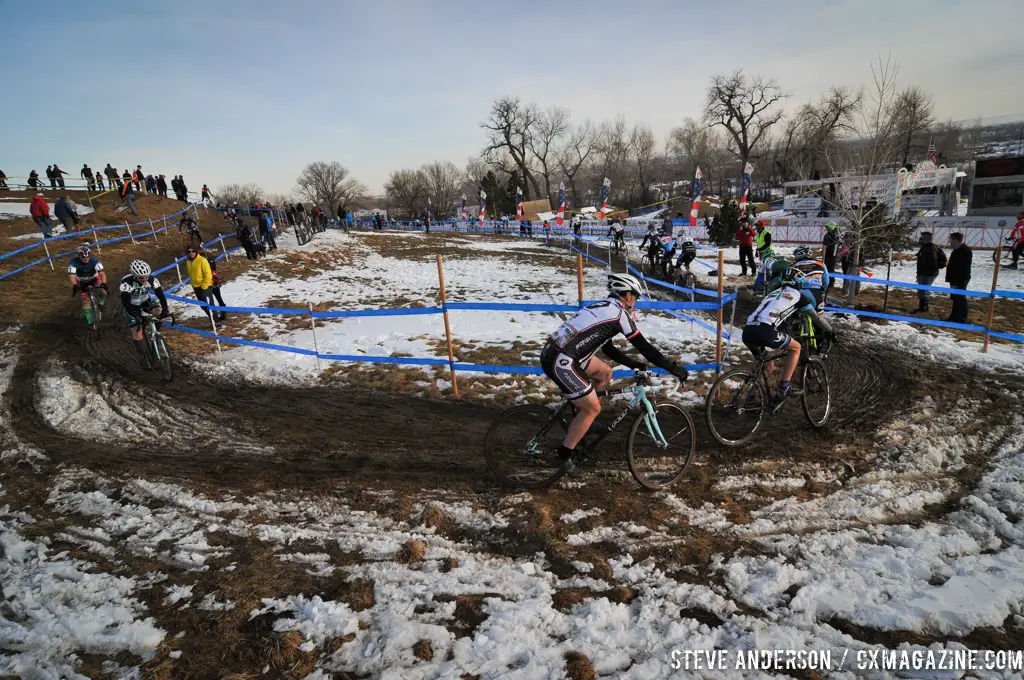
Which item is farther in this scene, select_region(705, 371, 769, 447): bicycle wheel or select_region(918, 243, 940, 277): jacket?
select_region(918, 243, 940, 277): jacket

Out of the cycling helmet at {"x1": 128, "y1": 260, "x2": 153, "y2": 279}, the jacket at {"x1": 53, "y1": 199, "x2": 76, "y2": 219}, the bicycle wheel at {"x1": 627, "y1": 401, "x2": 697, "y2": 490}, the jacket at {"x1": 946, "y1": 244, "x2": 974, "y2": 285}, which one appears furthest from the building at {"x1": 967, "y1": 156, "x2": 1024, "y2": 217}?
the jacket at {"x1": 53, "y1": 199, "x2": 76, "y2": 219}

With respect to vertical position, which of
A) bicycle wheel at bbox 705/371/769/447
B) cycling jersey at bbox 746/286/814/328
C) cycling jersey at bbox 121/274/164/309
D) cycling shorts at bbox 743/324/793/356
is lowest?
bicycle wheel at bbox 705/371/769/447

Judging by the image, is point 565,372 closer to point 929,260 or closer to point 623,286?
point 623,286

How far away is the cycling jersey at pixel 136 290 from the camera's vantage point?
366 inches

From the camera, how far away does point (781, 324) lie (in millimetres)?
6312

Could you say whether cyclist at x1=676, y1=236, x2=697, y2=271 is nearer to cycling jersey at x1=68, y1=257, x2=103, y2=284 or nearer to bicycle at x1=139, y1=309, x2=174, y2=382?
bicycle at x1=139, y1=309, x2=174, y2=382

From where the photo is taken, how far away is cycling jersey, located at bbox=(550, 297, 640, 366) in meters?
4.75

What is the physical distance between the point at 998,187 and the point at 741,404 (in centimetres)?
3626

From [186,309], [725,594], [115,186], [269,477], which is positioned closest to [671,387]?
[725,594]

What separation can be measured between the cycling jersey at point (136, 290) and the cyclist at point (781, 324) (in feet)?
35.2

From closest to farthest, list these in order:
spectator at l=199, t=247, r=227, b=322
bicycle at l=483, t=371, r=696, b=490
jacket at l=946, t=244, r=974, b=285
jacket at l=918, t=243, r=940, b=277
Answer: bicycle at l=483, t=371, r=696, b=490, jacket at l=946, t=244, r=974, b=285, jacket at l=918, t=243, r=940, b=277, spectator at l=199, t=247, r=227, b=322

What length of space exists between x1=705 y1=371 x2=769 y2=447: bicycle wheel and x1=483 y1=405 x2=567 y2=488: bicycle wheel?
2.31 m

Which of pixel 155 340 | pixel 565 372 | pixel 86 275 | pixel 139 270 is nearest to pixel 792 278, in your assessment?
pixel 565 372

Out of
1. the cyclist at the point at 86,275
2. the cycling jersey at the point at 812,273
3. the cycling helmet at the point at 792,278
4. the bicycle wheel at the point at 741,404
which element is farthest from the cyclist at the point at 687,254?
the cyclist at the point at 86,275
